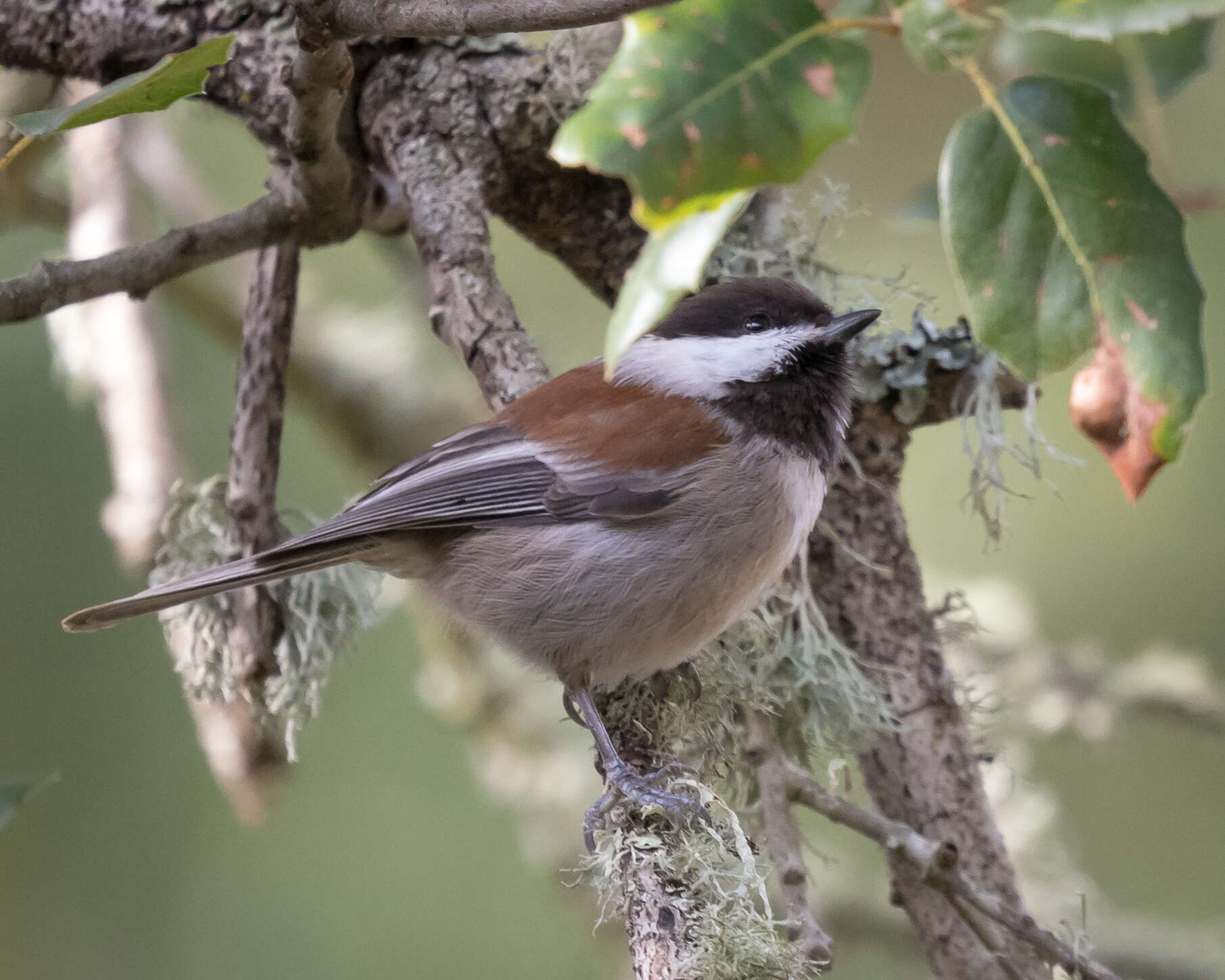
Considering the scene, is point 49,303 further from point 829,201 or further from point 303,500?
point 303,500

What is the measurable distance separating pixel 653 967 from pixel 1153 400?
2.31ft

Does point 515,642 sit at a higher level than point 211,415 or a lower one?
lower

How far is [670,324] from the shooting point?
161cm

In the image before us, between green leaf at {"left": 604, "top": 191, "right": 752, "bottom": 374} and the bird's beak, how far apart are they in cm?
67

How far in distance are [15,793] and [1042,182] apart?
126 centimetres

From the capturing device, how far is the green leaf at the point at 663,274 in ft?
2.46

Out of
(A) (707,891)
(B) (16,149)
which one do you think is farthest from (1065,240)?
(B) (16,149)

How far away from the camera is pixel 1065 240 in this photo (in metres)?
1.08

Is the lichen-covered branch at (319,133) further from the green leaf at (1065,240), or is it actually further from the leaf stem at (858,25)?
the green leaf at (1065,240)

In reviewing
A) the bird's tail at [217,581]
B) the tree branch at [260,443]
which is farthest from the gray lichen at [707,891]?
the tree branch at [260,443]

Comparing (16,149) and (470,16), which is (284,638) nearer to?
(16,149)

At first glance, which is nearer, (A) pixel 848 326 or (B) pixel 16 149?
(B) pixel 16 149

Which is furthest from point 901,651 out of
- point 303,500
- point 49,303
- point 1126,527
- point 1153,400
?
point 303,500

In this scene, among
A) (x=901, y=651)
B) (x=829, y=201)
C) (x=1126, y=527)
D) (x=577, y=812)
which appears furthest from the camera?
(x=1126, y=527)
